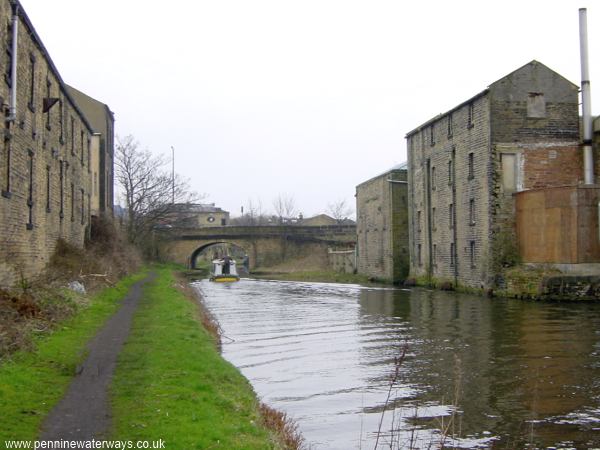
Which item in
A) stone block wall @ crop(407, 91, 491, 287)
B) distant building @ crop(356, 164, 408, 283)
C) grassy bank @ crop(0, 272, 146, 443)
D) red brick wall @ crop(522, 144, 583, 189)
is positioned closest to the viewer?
grassy bank @ crop(0, 272, 146, 443)

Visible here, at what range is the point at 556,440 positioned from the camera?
7.88m

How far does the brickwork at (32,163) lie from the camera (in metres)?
15.6

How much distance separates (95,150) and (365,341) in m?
29.4

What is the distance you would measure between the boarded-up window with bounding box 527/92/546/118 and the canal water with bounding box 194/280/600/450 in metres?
11.2

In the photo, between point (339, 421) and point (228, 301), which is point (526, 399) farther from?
point (228, 301)

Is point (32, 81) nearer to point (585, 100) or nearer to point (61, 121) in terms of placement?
point (61, 121)

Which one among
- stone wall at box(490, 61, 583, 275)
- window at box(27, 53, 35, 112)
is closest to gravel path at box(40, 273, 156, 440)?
window at box(27, 53, 35, 112)

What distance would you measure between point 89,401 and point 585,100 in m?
28.6

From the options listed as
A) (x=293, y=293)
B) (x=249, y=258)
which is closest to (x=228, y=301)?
(x=293, y=293)

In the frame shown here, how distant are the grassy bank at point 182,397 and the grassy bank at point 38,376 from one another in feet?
2.36

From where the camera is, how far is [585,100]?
3066 centimetres

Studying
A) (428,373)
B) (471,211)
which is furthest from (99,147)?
(428,373)

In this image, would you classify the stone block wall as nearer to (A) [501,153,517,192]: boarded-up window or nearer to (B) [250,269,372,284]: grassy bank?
(A) [501,153,517,192]: boarded-up window

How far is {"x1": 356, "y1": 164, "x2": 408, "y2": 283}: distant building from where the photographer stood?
44875 mm
